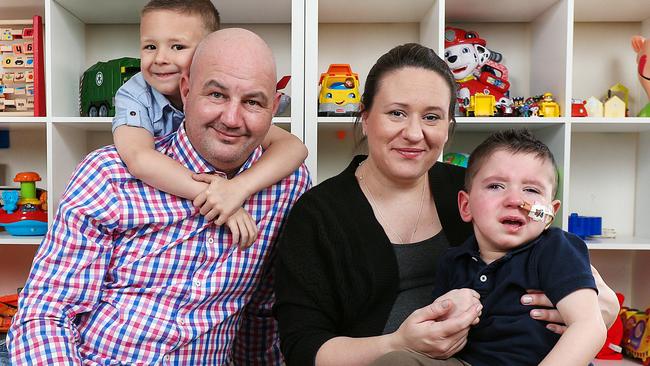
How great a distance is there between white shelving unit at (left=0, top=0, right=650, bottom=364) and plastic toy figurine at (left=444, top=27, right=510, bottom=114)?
9cm

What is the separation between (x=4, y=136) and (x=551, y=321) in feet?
6.90

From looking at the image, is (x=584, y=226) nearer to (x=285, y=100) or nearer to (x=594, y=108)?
(x=594, y=108)

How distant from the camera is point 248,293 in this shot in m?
1.42

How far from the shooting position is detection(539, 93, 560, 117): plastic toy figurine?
75.8 inches

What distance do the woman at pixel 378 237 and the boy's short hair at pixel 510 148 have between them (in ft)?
0.29

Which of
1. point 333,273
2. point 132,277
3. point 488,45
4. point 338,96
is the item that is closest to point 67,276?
point 132,277

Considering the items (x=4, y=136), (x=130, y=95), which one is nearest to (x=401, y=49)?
(x=130, y=95)

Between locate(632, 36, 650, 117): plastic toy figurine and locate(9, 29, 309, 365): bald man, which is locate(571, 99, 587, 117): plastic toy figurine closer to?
locate(632, 36, 650, 117): plastic toy figurine

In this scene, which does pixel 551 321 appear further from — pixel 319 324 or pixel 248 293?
pixel 248 293

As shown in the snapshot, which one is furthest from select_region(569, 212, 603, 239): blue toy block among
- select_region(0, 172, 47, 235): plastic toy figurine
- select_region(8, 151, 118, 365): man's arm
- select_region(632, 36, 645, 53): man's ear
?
select_region(0, 172, 47, 235): plastic toy figurine

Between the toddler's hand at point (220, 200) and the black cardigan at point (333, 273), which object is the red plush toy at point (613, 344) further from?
the toddler's hand at point (220, 200)

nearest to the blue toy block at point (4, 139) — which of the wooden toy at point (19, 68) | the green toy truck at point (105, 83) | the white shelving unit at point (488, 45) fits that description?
the white shelving unit at point (488, 45)

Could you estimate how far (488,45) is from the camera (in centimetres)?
230

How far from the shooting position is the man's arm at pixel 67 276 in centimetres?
122
